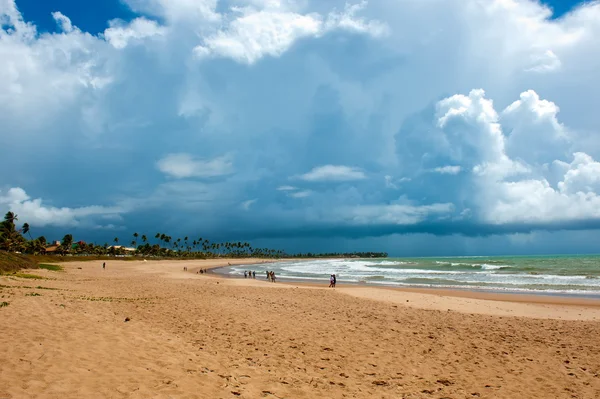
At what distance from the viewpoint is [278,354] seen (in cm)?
1015

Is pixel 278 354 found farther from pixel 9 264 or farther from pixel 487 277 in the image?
pixel 487 277

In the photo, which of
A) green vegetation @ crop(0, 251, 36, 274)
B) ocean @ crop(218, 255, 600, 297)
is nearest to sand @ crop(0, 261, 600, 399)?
ocean @ crop(218, 255, 600, 297)

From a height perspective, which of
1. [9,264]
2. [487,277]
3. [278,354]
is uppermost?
[9,264]

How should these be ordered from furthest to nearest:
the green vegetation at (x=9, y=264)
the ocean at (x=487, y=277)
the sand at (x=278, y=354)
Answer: the ocean at (x=487, y=277)
the green vegetation at (x=9, y=264)
the sand at (x=278, y=354)

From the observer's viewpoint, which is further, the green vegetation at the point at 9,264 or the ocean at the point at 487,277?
the ocean at the point at 487,277

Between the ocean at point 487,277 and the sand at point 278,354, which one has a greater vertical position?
the sand at point 278,354

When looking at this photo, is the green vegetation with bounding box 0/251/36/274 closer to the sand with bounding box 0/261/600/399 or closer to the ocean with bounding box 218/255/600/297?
A: the sand with bounding box 0/261/600/399

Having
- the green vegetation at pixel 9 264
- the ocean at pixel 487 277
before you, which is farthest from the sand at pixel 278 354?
the green vegetation at pixel 9 264

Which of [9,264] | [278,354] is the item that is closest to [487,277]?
[278,354]

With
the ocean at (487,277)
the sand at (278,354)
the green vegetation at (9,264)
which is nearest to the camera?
the sand at (278,354)

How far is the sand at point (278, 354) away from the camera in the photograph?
7.04 meters

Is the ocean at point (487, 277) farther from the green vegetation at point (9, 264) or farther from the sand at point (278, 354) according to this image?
the green vegetation at point (9, 264)

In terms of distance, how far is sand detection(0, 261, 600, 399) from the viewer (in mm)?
7039

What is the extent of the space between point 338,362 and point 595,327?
39.5 ft
